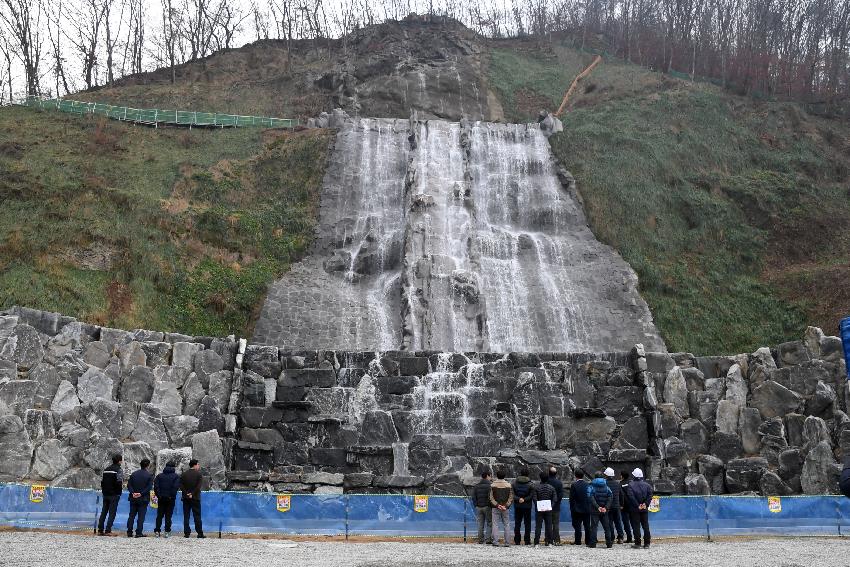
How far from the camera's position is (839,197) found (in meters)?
40.2

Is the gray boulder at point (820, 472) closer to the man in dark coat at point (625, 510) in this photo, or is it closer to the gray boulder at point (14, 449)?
the man in dark coat at point (625, 510)

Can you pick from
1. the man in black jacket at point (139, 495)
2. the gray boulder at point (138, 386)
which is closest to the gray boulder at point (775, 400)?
the man in black jacket at point (139, 495)

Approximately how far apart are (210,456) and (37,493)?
198 inches

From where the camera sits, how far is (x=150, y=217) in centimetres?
3319

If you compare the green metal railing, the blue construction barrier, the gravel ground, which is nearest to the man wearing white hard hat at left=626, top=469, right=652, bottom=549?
the gravel ground

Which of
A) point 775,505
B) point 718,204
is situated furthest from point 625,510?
point 718,204

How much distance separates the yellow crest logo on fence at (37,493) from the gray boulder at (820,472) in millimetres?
16527

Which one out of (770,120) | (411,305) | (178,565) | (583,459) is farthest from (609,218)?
(178,565)

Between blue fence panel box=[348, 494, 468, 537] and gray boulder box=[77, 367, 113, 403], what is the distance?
301 inches

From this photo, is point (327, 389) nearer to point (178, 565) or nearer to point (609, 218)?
point (178, 565)

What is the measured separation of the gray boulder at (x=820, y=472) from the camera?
19297 millimetres

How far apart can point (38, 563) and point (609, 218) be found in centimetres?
3096

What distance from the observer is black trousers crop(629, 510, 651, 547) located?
14836mm

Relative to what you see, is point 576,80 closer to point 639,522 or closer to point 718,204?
point 718,204
